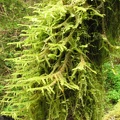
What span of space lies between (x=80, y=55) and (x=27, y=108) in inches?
19.1

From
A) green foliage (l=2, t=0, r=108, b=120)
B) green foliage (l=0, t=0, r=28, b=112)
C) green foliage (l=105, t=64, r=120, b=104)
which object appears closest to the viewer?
green foliage (l=2, t=0, r=108, b=120)

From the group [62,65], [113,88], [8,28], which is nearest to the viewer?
[62,65]

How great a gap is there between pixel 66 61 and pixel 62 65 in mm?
37

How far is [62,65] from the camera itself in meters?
1.78

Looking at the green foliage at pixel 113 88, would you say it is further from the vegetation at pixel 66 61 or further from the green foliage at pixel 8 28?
the vegetation at pixel 66 61

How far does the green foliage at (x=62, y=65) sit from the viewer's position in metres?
1.76

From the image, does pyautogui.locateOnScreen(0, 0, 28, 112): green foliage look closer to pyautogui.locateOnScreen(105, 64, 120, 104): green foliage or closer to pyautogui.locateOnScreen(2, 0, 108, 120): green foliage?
pyautogui.locateOnScreen(105, 64, 120, 104): green foliage

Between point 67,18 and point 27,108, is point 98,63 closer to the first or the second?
point 67,18

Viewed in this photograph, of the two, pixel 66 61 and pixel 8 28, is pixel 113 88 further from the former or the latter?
pixel 66 61

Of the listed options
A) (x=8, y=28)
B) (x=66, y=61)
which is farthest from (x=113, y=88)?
(x=66, y=61)

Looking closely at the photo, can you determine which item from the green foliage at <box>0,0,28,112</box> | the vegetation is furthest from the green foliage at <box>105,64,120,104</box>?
the vegetation

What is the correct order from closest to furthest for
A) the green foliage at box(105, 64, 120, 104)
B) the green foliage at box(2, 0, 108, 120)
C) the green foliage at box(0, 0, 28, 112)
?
the green foliage at box(2, 0, 108, 120), the green foliage at box(0, 0, 28, 112), the green foliage at box(105, 64, 120, 104)

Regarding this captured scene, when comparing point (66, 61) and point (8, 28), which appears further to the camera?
point (8, 28)

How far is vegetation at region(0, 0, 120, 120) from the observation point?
176 centimetres
